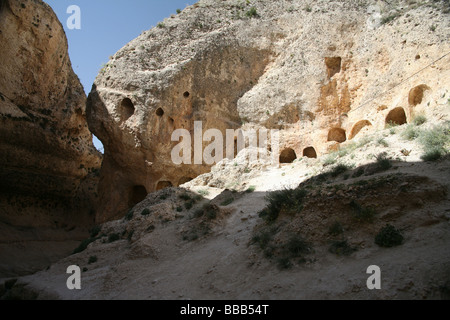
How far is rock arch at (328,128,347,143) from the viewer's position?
19.5 m

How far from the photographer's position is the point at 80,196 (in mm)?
28047

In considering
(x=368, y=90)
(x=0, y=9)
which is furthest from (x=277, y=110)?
(x=0, y=9)

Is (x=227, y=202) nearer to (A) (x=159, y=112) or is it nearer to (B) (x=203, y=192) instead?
(B) (x=203, y=192)

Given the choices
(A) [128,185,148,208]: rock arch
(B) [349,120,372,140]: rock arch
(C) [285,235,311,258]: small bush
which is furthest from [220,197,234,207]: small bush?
(A) [128,185,148,208]: rock arch

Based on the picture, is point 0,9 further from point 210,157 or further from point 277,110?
point 277,110

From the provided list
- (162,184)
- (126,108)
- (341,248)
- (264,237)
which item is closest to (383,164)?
(341,248)

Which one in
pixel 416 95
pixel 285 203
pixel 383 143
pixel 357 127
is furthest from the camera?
pixel 357 127

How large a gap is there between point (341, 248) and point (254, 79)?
710 inches

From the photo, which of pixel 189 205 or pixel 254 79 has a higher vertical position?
pixel 254 79

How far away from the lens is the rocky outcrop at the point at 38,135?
19969 mm

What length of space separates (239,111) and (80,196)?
16.3 meters

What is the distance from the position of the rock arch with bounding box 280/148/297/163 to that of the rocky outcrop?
52.8 ft

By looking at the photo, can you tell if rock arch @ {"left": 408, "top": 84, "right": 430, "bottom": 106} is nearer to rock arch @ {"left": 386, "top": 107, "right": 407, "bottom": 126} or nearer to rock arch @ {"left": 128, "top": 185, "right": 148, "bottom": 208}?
rock arch @ {"left": 386, "top": 107, "right": 407, "bottom": 126}

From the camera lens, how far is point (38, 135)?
2175 cm
